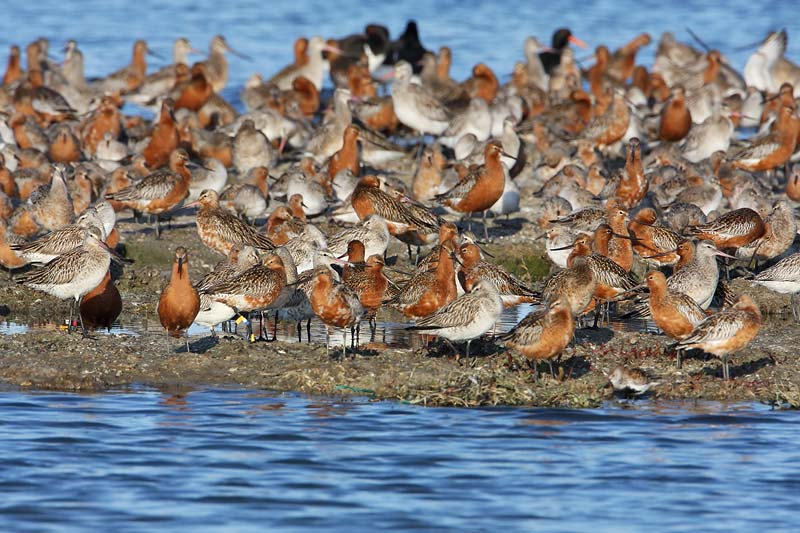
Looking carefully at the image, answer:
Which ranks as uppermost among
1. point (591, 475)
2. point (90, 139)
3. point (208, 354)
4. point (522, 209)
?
point (90, 139)

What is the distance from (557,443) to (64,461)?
3512mm

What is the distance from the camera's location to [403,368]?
1197 cm

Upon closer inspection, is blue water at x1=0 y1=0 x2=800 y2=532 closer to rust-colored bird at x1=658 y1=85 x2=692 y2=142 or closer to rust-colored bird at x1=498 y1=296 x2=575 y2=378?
rust-colored bird at x1=498 y1=296 x2=575 y2=378

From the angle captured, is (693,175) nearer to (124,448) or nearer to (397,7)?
(124,448)

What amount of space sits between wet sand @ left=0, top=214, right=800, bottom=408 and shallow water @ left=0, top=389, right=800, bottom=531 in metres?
0.22

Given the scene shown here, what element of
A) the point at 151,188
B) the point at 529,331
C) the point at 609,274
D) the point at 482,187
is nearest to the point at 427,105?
the point at 482,187

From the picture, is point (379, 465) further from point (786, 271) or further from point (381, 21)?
point (381, 21)

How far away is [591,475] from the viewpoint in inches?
A: 386

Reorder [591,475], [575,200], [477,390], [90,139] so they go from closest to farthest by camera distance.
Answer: [591,475]
[477,390]
[575,200]
[90,139]

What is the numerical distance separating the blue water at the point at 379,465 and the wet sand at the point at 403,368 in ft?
0.77

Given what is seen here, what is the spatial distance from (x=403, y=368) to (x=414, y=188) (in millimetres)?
7630

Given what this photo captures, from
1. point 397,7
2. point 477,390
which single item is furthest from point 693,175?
point 397,7

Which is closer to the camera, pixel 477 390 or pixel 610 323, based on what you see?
pixel 477 390

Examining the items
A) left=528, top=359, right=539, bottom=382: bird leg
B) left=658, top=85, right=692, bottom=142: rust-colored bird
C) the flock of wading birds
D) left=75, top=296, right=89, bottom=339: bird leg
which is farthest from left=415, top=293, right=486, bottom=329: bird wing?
left=658, top=85, right=692, bottom=142: rust-colored bird
